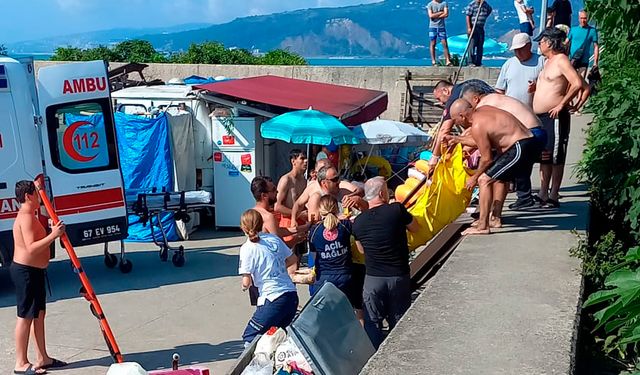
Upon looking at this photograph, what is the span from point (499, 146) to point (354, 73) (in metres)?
11.4

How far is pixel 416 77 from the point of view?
17.3 metres

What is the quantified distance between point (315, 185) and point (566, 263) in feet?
11.7

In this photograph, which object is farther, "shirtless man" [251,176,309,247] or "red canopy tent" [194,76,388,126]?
"red canopy tent" [194,76,388,126]

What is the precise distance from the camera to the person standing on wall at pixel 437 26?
1833 centimetres

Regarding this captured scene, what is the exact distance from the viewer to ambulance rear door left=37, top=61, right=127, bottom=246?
1011 centimetres

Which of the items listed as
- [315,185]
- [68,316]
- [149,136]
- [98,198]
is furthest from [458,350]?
[149,136]

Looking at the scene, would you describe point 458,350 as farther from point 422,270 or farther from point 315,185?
point 315,185

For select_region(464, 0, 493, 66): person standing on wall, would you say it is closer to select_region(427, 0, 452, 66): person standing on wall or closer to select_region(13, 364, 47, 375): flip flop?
select_region(427, 0, 452, 66): person standing on wall

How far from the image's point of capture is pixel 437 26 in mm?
18531

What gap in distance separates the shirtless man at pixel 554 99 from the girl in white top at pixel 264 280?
3375mm

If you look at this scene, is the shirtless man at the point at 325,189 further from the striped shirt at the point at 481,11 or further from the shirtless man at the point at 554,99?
the striped shirt at the point at 481,11

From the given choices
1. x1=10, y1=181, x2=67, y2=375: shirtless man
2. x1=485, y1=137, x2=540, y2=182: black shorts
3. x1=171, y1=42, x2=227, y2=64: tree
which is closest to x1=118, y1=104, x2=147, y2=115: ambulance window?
x1=10, y1=181, x2=67, y2=375: shirtless man

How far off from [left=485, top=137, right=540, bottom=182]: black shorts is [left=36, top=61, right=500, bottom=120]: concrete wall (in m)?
9.92

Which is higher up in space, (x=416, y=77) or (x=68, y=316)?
(x=416, y=77)
